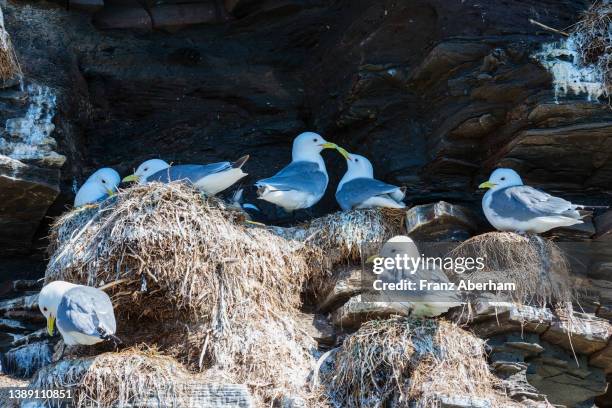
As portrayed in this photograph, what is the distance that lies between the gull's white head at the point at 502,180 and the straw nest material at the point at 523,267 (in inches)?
22.4

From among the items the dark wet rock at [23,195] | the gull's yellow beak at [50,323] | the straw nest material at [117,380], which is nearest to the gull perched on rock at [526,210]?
the straw nest material at [117,380]

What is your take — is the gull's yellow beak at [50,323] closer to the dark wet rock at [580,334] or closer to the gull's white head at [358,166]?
the gull's white head at [358,166]

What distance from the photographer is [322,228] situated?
349 inches

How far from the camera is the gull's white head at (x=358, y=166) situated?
9586 mm

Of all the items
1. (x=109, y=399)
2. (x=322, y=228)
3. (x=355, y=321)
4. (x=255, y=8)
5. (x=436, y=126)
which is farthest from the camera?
(x=255, y=8)

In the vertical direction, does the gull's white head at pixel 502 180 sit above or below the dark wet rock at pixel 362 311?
above

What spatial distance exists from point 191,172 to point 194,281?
106cm

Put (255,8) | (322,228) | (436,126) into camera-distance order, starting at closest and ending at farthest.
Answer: (322,228), (436,126), (255,8)

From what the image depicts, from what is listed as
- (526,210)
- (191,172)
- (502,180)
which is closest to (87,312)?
(191,172)

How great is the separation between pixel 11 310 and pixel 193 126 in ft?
8.81

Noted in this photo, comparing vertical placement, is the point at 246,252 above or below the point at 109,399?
above

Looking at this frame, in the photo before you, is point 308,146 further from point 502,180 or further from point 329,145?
point 502,180

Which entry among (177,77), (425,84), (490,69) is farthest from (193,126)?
(490,69)

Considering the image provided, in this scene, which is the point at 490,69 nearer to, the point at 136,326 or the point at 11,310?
the point at 136,326
